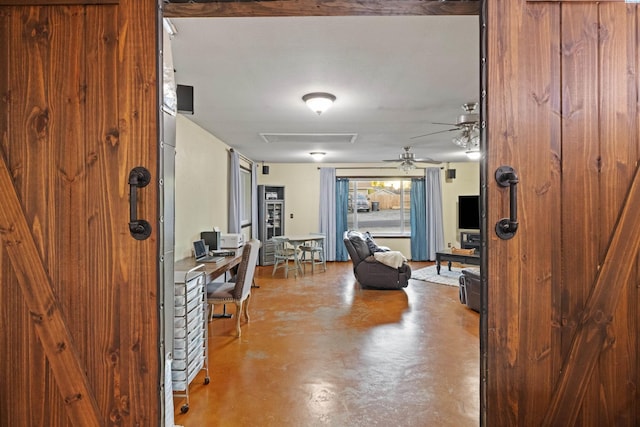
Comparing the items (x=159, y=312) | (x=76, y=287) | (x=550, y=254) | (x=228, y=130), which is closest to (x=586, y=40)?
(x=550, y=254)

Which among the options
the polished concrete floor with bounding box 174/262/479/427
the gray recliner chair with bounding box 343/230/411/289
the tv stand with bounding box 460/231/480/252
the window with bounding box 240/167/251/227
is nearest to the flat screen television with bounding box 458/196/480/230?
the tv stand with bounding box 460/231/480/252

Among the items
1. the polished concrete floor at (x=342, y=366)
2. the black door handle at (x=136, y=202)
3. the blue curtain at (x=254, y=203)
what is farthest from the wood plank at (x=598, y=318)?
the blue curtain at (x=254, y=203)

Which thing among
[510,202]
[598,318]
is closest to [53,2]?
[510,202]

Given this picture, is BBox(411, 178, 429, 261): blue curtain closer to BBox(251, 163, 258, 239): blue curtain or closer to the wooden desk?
BBox(251, 163, 258, 239): blue curtain

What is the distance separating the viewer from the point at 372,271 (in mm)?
5363

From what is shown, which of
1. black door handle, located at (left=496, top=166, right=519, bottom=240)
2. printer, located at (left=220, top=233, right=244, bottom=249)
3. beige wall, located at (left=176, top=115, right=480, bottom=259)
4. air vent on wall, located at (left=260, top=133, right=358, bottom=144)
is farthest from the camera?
air vent on wall, located at (left=260, top=133, right=358, bottom=144)

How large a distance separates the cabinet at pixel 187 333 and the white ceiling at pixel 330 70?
150cm

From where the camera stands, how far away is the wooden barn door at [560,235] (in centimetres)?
113

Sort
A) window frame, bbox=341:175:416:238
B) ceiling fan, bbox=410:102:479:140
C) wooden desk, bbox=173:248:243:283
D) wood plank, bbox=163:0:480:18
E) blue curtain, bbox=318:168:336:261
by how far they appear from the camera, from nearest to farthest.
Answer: wood plank, bbox=163:0:480:18
wooden desk, bbox=173:248:243:283
ceiling fan, bbox=410:102:479:140
blue curtain, bbox=318:168:336:261
window frame, bbox=341:175:416:238

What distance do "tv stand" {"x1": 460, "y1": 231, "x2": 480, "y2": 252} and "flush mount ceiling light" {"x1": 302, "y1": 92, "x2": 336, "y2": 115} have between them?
510 cm

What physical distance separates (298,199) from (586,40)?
719 centimetres

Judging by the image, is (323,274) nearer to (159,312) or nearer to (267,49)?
(267,49)

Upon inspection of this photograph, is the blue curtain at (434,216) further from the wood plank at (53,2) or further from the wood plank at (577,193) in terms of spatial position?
the wood plank at (53,2)

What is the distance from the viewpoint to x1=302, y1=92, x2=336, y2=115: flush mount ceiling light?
3172 mm
